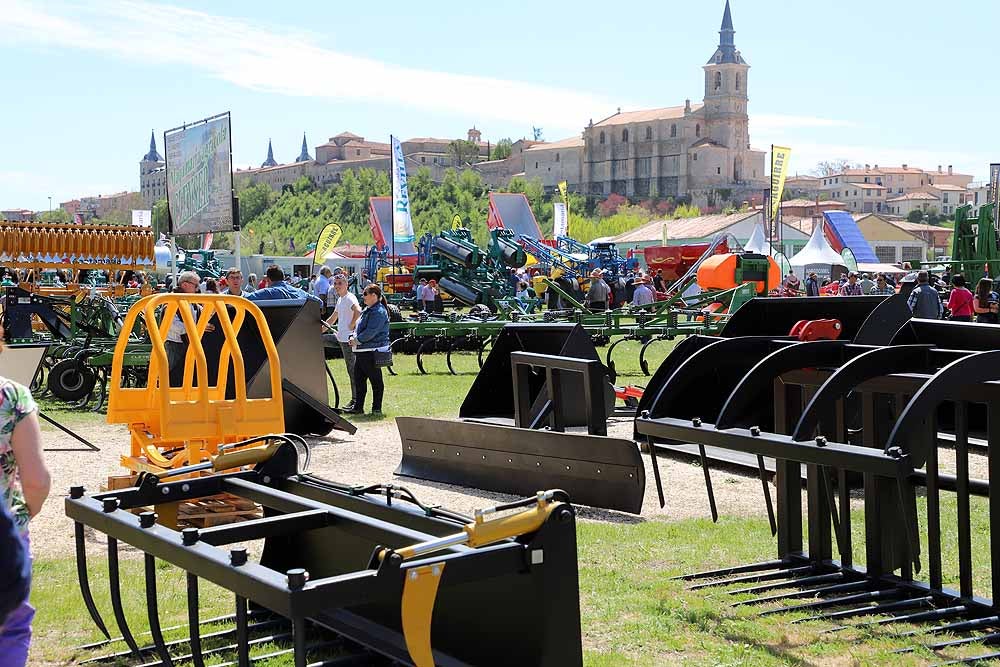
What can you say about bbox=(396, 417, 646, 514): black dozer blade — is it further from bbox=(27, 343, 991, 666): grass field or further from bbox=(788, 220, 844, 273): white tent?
bbox=(788, 220, 844, 273): white tent

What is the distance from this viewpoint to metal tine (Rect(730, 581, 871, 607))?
17.5 ft

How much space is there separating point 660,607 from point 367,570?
8.20 feet

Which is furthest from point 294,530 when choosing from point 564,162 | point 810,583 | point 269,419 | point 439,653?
point 564,162

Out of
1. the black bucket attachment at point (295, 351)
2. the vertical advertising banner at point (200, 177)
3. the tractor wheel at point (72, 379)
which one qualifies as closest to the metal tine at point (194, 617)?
the black bucket attachment at point (295, 351)

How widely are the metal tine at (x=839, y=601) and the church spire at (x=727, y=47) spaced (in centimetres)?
15664

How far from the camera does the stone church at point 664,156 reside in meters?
137

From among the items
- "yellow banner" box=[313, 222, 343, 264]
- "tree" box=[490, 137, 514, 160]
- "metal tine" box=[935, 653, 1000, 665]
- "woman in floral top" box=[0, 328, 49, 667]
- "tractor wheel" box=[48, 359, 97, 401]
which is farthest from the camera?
"tree" box=[490, 137, 514, 160]

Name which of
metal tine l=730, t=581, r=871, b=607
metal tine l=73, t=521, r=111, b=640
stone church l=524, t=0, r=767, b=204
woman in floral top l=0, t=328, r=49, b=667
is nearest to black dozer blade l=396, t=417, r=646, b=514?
metal tine l=730, t=581, r=871, b=607

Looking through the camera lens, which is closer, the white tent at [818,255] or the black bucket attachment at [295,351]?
the black bucket attachment at [295,351]

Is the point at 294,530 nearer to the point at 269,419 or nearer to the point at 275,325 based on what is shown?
the point at 269,419

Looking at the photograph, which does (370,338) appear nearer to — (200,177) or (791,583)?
(200,177)

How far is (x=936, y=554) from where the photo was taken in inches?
201

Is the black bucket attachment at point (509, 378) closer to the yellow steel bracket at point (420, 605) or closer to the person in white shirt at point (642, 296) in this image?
the yellow steel bracket at point (420, 605)

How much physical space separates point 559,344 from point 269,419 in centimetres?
339
